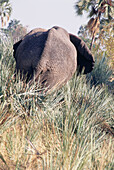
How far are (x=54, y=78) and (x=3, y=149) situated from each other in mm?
2080

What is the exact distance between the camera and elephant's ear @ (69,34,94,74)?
5.95m

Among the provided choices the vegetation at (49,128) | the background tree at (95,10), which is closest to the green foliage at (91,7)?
the background tree at (95,10)

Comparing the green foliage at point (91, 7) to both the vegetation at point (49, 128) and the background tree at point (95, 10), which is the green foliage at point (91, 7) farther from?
the vegetation at point (49, 128)

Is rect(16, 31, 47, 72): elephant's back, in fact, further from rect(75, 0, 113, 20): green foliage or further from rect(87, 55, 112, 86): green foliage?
rect(75, 0, 113, 20): green foliage

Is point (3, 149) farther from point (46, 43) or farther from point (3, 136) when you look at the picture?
point (46, 43)

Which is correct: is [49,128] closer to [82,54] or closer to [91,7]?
[82,54]

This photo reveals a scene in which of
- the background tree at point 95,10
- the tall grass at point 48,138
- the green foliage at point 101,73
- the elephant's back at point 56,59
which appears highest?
the background tree at point 95,10

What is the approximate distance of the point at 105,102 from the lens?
5594 millimetres

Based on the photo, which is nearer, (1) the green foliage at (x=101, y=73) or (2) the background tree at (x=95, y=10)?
(1) the green foliage at (x=101, y=73)

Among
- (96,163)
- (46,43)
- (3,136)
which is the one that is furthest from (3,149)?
(46,43)

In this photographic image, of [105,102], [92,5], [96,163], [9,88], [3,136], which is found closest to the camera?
[96,163]

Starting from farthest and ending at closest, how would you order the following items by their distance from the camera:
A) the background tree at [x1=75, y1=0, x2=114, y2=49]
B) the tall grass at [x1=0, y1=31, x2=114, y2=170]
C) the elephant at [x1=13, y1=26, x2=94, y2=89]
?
the background tree at [x1=75, y1=0, x2=114, y2=49] < the elephant at [x1=13, y1=26, x2=94, y2=89] < the tall grass at [x1=0, y1=31, x2=114, y2=170]

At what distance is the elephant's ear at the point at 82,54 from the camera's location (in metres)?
5.95

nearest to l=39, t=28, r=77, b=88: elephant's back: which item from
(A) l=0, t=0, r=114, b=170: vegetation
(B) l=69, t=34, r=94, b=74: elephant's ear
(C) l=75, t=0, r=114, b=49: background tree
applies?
(A) l=0, t=0, r=114, b=170: vegetation
